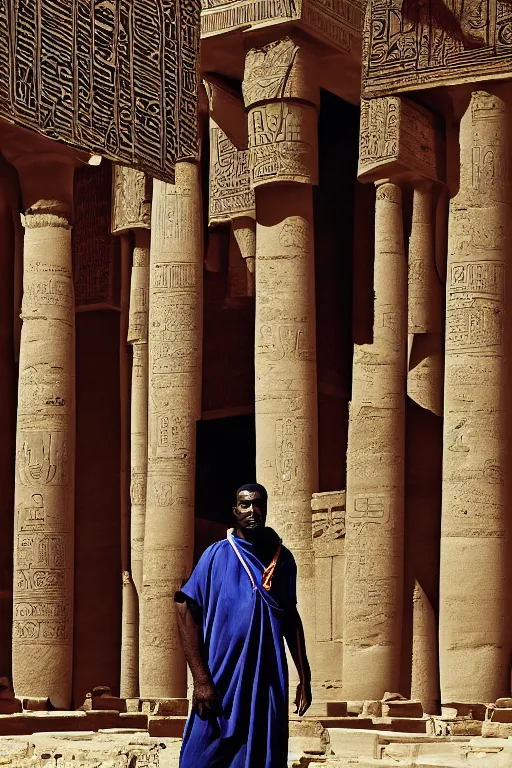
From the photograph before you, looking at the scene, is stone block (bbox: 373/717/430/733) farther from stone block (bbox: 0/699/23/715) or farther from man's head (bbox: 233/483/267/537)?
man's head (bbox: 233/483/267/537)

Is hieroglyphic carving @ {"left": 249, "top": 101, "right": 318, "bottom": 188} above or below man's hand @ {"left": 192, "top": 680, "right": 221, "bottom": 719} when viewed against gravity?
above

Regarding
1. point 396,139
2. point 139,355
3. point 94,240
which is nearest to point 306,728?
point 396,139

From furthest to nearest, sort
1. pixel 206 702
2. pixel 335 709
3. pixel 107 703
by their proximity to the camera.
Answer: pixel 107 703 → pixel 335 709 → pixel 206 702

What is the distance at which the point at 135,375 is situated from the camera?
27703 millimetres

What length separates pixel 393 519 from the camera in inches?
866

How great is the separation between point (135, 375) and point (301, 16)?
6920 millimetres

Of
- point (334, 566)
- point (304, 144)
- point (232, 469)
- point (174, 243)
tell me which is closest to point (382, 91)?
point (304, 144)

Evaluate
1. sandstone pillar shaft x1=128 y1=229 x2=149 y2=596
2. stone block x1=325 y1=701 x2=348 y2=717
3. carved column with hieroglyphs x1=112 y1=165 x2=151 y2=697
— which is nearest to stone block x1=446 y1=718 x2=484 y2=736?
stone block x1=325 y1=701 x2=348 y2=717

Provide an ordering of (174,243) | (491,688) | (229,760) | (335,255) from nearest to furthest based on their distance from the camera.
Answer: (229,760) → (491,688) → (174,243) → (335,255)

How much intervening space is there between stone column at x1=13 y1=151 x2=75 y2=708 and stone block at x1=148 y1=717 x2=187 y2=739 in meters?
6.50

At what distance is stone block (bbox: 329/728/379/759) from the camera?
48.1ft

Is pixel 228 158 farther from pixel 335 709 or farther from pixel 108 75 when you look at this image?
pixel 335 709

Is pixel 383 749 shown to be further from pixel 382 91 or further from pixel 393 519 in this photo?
pixel 382 91

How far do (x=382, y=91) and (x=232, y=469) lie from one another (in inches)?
349
